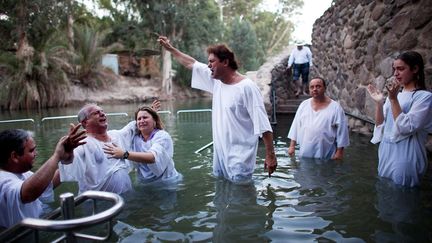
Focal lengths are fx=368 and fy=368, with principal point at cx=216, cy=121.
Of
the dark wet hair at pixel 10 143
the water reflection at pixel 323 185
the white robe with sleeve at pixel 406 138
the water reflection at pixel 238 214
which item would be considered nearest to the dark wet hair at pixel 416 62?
the white robe with sleeve at pixel 406 138

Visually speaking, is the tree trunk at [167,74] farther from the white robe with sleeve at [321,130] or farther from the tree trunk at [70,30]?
the white robe with sleeve at [321,130]

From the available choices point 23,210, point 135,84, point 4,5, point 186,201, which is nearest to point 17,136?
point 23,210

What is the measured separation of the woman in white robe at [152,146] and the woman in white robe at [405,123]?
2.19m

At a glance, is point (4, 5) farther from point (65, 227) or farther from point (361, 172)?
point (65, 227)

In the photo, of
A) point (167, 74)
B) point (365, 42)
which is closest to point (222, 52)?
point (365, 42)

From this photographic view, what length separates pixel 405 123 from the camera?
329 cm

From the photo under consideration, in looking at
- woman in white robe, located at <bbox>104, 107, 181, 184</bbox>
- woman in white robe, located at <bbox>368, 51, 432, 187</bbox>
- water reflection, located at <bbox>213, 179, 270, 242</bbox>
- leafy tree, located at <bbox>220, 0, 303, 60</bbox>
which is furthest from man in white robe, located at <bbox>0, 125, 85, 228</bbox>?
leafy tree, located at <bbox>220, 0, 303, 60</bbox>

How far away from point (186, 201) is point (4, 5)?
20.1m

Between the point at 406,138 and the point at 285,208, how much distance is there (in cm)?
133

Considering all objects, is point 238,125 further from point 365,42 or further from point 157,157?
point 365,42

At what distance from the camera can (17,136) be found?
2.48m

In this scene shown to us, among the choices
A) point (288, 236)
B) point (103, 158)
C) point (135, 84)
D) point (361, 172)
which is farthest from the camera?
point (135, 84)

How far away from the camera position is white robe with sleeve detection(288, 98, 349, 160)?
16.3ft

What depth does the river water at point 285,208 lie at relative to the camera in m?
2.95
